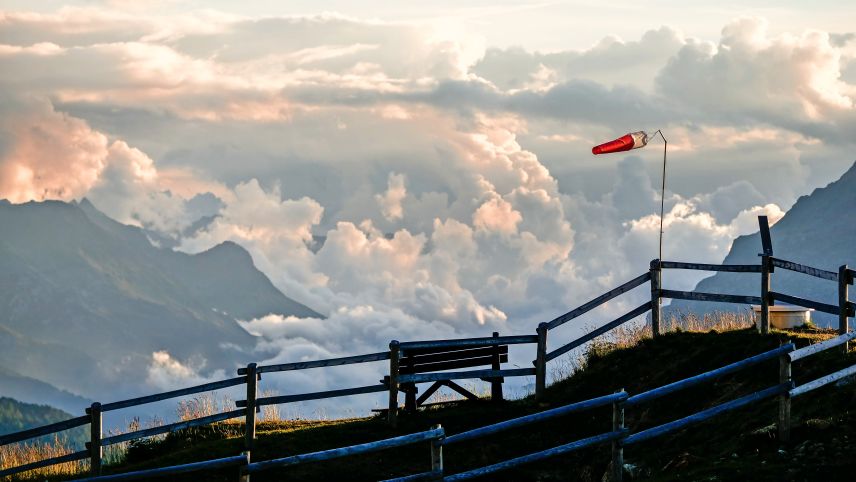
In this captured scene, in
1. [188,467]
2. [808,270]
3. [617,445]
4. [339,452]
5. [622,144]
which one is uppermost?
[622,144]

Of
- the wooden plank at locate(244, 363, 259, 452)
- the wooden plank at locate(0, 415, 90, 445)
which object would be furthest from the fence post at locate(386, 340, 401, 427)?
the wooden plank at locate(0, 415, 90, 445)

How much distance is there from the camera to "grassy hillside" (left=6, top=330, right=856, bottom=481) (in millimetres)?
17328

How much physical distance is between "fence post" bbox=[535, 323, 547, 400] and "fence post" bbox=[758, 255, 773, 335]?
467 centimetres

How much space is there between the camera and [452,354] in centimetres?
2677

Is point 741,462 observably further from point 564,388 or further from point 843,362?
point 564,388

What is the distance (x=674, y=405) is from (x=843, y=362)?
339 centimetres

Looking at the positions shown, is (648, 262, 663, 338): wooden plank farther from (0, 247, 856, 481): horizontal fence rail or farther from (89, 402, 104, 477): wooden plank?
(89, 402, 104, 477): wooden plank

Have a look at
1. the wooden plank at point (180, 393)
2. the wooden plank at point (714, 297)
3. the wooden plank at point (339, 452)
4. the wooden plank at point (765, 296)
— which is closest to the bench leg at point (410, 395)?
the wooden plank at point (180, 393)

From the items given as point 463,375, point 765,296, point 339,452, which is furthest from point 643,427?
point 339,452

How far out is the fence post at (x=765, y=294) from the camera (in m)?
25.8

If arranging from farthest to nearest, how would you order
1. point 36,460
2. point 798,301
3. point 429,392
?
point 429,392
point 36,460
point 798,301

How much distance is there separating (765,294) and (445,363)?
697 cm

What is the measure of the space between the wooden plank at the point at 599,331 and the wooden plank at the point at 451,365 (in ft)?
4.23

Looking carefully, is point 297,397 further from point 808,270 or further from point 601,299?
point 808,270
